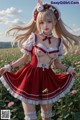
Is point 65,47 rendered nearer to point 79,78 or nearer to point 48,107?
point 48,107

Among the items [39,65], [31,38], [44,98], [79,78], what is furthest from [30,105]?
[79,78]

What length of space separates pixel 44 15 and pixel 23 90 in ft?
3.10

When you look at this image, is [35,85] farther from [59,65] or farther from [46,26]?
[46,26]

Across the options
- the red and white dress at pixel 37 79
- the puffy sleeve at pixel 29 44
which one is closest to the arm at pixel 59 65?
the red and white dress at pixel 37 79

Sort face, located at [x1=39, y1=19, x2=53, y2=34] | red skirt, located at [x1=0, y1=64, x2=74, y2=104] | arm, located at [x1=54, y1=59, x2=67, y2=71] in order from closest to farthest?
red skirt, located at [x1=0, y1=64, x2=74, y2=104]
face, located at [x1=39, y1=19, x2=53, y2=34]
arm, located at [x1=54, y1=59, x2=67, y2=71]

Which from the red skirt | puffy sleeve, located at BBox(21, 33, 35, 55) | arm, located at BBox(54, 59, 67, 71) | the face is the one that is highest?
the face

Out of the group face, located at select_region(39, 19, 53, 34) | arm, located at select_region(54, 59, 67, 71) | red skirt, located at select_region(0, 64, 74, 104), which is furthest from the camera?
arm, located at select_region(54, 59, 67, 71)

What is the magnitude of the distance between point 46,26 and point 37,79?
66 cm

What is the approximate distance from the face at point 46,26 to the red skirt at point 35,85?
47cm

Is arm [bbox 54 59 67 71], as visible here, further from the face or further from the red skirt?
the face

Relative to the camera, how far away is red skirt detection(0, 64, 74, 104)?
492 centimetres

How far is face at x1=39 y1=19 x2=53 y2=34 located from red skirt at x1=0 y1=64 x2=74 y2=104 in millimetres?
469

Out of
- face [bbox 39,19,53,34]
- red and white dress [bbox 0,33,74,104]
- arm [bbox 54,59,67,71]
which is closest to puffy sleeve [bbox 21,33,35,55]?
red and white dress [bbox 0,33,74,104]

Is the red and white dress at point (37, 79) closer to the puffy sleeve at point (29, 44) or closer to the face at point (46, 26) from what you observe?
the puffy sleeve at point (29, 44)
